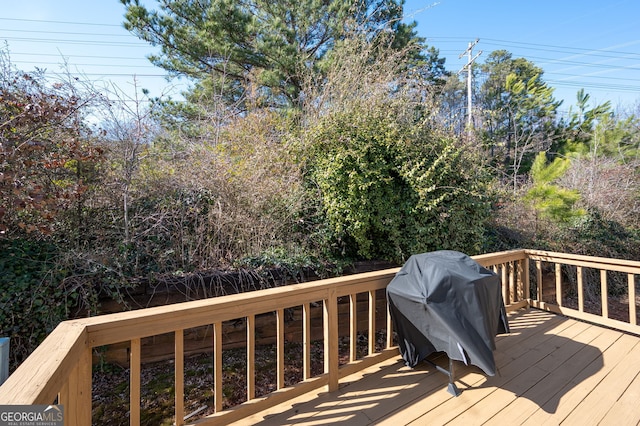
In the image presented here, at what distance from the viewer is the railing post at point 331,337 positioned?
1986mm

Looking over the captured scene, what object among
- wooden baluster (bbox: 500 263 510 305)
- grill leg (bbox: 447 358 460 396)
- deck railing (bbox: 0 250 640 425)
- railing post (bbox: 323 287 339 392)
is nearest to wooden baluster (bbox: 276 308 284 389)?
deck railing (bbox: 0 250 640 425)

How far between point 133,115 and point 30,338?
87.4 inches

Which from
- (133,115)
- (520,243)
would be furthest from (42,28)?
(520,243)

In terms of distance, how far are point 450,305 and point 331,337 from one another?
2.61ft

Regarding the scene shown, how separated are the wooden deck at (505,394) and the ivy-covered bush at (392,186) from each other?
1.55 metres

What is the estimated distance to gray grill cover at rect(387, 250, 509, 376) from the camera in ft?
5.64

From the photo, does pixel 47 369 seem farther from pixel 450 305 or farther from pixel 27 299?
pixel 27 299

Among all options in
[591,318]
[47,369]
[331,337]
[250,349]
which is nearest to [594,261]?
[591,318]

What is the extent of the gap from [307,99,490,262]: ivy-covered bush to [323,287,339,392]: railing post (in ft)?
5.41

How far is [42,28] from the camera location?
8953mm

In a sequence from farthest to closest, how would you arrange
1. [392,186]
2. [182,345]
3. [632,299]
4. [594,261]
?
[392,186]
[594,261]
[632,299]
[182,345]

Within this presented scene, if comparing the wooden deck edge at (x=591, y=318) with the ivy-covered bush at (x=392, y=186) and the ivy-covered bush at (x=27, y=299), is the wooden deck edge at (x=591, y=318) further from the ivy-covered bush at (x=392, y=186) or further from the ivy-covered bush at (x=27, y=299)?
the ivy-covered bush at (x=27, y=299)

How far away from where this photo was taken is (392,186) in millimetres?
3846

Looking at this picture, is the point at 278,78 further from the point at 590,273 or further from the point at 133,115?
the point at 590,273
